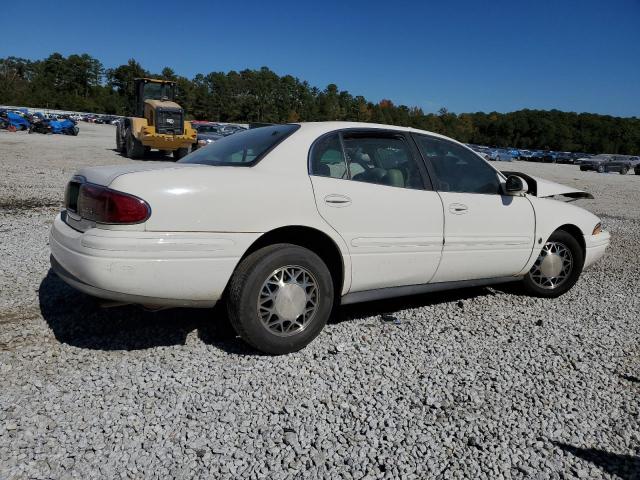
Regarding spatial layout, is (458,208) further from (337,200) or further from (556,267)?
(556,267)

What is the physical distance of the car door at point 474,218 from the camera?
396 cm

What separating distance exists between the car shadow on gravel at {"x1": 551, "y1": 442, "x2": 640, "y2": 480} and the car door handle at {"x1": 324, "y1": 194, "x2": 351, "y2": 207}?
1.83 m

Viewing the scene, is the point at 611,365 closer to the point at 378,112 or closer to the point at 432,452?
the point at 432,452

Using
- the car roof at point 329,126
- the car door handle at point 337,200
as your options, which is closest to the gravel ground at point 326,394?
the car door handle at point 337,200

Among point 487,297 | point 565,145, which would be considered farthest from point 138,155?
point 565,145

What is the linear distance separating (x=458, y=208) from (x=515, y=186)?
0.68 meters

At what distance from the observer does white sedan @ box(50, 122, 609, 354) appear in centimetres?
282

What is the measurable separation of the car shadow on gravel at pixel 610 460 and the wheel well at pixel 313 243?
1.67 m

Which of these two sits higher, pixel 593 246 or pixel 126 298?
pixel 593 246

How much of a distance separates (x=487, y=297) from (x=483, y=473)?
2.76 meters

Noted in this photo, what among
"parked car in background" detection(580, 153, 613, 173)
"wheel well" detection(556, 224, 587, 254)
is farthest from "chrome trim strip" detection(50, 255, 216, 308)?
"parked car in background" detection(580, 153, 613, 173)

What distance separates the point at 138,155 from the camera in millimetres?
A: 20250

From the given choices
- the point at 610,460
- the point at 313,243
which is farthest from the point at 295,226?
the point at 610,460

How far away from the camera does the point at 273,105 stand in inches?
4796
